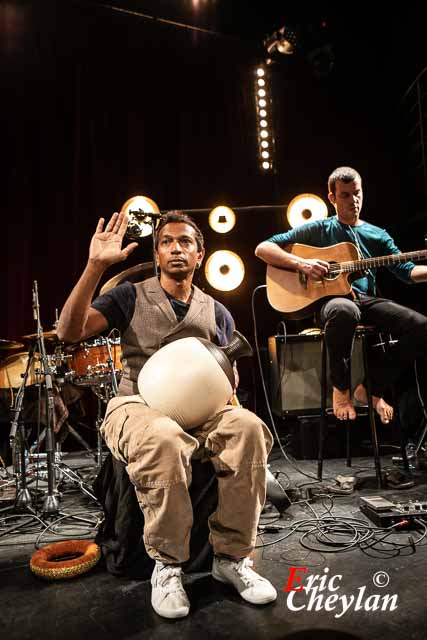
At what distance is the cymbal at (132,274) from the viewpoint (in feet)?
12.8

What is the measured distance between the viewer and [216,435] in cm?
180

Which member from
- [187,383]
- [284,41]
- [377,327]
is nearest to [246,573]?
[187,383]

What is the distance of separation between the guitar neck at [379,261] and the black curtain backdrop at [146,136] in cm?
206

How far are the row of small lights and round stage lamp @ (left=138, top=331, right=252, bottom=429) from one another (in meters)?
4.29

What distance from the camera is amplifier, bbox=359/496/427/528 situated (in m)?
2.20

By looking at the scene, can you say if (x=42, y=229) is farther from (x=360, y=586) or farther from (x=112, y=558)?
(x=360, y=586)

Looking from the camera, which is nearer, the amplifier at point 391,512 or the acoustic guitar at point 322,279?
the amplifier at point 391,512

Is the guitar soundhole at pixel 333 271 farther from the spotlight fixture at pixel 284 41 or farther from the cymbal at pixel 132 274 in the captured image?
the spotlight fixture at pixel 284 41

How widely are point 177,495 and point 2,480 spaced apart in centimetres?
272

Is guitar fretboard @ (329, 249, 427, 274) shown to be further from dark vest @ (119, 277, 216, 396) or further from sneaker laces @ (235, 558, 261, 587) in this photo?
sneaker laces @ (235, 558, 261, 587)

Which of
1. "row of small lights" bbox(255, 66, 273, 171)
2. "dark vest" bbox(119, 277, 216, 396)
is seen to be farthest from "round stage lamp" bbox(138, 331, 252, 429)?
"row of small lights" bbox(255, 66, 273, 171)

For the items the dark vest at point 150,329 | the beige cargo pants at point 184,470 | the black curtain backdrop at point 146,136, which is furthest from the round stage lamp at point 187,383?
the black curtain backdrop at point 146,136

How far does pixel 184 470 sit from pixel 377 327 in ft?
6.61

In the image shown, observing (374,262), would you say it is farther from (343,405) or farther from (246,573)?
(246,573)
